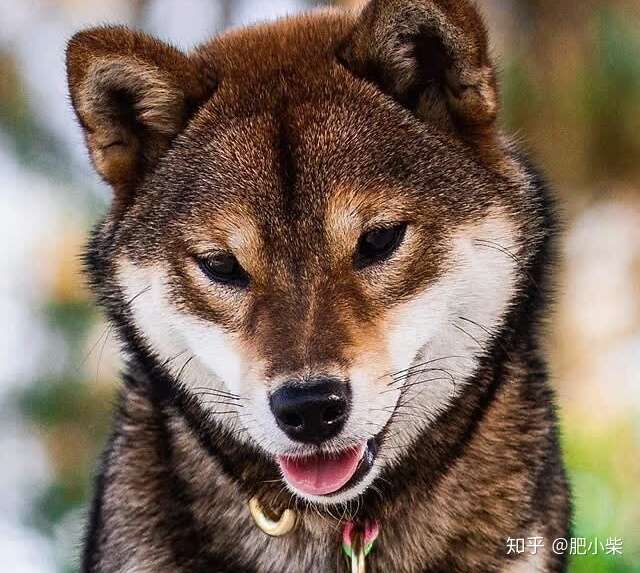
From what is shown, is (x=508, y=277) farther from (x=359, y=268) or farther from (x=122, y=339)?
(x=122, y=339)

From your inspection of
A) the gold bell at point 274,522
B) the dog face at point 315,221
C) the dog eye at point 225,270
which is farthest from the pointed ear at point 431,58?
the gold bell at point 274,522

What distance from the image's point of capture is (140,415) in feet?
6.61

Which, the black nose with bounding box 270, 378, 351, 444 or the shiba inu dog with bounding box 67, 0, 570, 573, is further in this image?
the shiba inu dog with bounding box 67, 0, 570, 573

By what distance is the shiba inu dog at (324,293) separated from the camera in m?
1.59

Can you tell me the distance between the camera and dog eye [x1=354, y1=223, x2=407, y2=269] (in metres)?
1.63

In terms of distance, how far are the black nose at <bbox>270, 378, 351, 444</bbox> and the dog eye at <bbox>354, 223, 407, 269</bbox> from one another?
264mm

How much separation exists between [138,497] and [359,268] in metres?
0.73

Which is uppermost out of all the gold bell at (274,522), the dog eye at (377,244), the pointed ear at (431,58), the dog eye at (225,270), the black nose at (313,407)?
the pointed ear at (431,58)

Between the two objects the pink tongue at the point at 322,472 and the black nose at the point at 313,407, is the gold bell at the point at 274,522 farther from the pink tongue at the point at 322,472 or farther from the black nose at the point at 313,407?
the black nose at the point at 313,407

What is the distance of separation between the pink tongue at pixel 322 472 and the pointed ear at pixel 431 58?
26.8 inches

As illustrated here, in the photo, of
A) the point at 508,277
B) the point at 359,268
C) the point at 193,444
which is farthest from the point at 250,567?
the point at 508,277

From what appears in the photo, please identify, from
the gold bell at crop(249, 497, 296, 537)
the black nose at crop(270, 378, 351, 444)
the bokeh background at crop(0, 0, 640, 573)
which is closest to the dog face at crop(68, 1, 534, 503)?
the black nose at crop(270, 378, 351, 444)

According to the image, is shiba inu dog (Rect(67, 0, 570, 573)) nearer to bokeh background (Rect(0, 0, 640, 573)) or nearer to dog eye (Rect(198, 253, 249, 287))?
dog eye (Rect(198, 253, 249, 287))

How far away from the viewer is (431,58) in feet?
5.76
